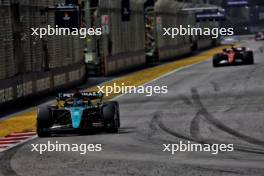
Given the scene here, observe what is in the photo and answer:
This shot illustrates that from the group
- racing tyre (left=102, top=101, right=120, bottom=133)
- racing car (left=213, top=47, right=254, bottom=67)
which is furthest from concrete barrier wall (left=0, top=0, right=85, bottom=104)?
racing car (left=213, top=47, right=254, bottom=67)

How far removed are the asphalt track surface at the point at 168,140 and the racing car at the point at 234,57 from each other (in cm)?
1525

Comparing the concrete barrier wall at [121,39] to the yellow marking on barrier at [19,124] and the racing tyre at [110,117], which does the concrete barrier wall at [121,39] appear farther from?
the racing tyre at [110,117]

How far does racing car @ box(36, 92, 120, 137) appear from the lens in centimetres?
1794

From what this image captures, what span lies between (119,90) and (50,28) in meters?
4.16

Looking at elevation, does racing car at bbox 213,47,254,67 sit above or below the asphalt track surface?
Result: below

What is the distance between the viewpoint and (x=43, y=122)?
1795 centimetres

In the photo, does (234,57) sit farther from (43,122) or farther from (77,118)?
(43,122)

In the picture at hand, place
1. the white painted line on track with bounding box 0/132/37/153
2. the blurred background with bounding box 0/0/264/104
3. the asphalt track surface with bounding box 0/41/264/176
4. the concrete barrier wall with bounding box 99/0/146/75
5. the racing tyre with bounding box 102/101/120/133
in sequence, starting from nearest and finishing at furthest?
the asphalt track surface with bounding box 0/41/264/176 < the white painted line on track with bounding box 0/132/37/153 < the racing tyre with bounding box 102/101/120/133 < the blurred background with bounding box 0/0/264/104 < the concrete barrier wall with bounding box 99/0/146/75

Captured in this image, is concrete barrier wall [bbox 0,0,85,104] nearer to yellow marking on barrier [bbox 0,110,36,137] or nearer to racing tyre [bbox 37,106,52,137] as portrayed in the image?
yellow marking on barrier [bbox 0,110,36,137]

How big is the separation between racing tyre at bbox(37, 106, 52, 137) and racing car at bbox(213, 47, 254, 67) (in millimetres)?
27003

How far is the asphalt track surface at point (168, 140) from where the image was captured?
12.8 meters

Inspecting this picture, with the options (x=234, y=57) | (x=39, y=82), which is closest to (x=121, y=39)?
(x=234, y=57)

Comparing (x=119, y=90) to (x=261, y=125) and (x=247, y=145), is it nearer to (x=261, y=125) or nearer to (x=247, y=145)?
(x=261, y=125)

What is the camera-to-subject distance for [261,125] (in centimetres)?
1867
